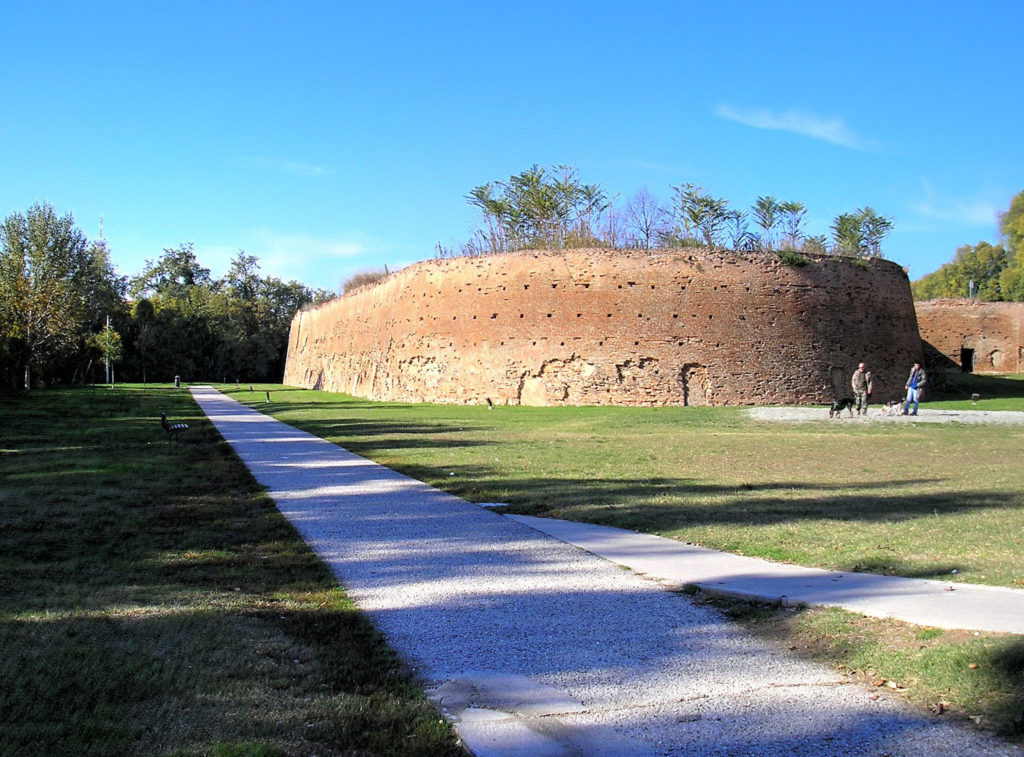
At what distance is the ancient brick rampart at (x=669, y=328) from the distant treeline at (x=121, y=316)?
865 inches

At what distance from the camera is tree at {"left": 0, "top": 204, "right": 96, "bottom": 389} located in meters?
41.8

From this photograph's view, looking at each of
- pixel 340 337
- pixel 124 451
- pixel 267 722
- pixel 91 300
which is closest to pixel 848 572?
pixel 267 722

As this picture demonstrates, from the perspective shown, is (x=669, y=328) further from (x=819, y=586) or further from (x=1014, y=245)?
(x=1014, y=245)

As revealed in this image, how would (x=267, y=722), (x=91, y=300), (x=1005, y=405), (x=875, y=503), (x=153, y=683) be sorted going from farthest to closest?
(x=91, y=300)
(x=1005, y=405)
(x=875, y=503)
(x=153, y=683)
(x=267, y=722)

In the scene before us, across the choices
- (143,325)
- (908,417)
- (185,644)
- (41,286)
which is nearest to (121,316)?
(143,325)

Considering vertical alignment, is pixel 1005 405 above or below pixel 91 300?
below

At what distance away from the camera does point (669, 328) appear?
1334 inches

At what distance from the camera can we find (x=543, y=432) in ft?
70.4

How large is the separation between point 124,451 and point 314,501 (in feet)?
26.5

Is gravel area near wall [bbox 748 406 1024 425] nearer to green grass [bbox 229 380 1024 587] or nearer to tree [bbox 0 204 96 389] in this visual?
green grass [bbox 229 380 1024 587]

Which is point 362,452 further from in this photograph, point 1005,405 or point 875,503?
point 1005,405

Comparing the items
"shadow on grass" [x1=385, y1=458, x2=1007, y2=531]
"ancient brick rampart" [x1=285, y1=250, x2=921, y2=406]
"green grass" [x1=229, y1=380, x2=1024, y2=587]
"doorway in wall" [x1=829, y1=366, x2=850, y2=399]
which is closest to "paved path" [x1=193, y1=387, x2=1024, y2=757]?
"shadow on grass" [x1=385, y1=458, x2=1007, y2=531]

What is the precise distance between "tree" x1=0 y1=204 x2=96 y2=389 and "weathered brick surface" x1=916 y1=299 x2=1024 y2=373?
5154 centimetres

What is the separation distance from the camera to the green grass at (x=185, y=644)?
3.58 meters
